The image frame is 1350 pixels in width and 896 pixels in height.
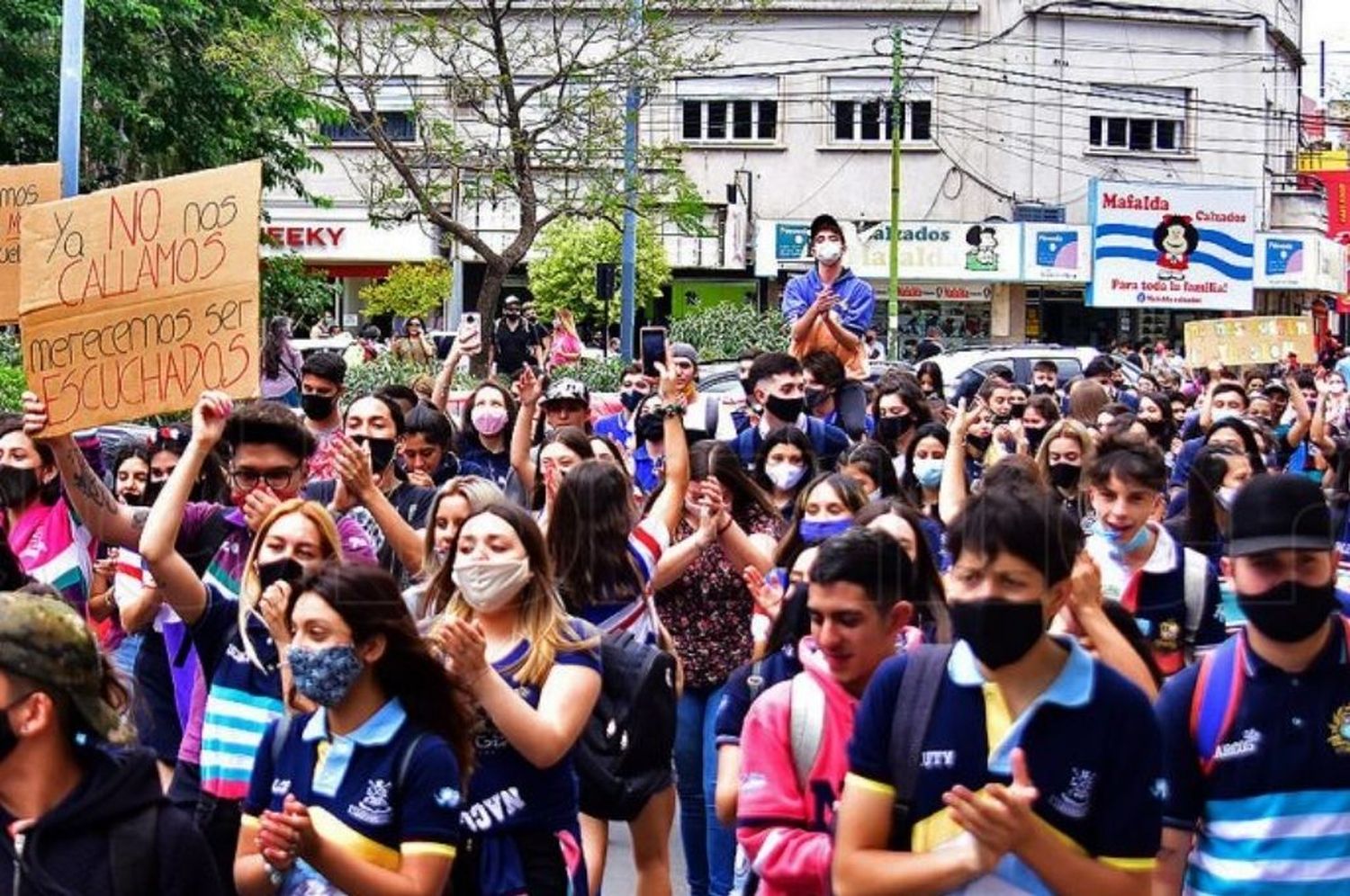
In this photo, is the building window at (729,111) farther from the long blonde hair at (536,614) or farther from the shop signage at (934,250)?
the long blonde hair at (536,614)

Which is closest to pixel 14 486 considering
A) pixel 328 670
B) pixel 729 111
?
pixel 328 670

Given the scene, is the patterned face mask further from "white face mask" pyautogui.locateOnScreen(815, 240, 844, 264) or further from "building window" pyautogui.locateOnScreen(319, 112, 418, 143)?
"building window" pyautogui.locateOnScreen(319, 112, 418, 143)

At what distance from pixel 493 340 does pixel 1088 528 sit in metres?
13.8

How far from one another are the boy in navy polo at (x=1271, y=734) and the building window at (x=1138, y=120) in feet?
133

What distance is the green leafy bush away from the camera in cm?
2503

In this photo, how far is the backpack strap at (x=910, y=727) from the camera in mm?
3977

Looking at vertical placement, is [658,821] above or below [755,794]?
below

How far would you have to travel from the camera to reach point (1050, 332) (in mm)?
43750

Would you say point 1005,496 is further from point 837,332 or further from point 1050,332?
point 1050,332

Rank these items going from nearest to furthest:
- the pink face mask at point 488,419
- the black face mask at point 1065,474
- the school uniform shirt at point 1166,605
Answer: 1. the school uniform shirt at point 1166,605
2. the black face mask at point 1065,474
3. the pink face mask at point 488,419

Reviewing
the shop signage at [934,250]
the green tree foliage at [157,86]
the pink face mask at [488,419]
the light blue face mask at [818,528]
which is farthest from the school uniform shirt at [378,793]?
the shop signage at [934,250]

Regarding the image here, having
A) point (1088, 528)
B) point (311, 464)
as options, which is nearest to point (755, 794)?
point (1088, 528)

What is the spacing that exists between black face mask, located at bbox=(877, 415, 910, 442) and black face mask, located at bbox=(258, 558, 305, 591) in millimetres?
5660

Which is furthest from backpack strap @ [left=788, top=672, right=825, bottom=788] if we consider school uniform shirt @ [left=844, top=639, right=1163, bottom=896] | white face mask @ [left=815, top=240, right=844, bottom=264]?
white face mask @ [left=815, top=240, right=844, bottom=264]
